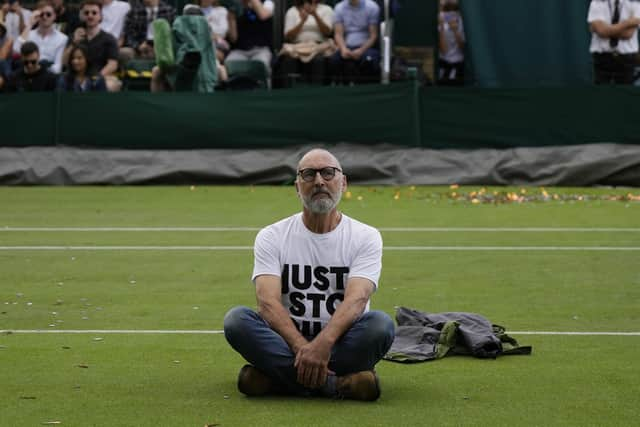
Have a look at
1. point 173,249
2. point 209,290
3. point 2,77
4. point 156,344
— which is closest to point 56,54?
point 2,77

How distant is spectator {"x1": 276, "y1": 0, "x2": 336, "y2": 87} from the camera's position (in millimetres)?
20859

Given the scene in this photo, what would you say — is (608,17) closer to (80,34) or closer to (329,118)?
(329,118)

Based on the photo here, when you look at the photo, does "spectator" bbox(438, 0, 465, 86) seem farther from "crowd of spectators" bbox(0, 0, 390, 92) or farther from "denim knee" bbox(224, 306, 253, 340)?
"denim knee" bbox(224, 306, 253, 340)

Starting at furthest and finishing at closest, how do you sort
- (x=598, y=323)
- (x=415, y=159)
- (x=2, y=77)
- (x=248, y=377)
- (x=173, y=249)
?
(x=2, y=77), (x=415, y=159), (x=173, y=249), (x=598, y=323), (x=248, y=377)

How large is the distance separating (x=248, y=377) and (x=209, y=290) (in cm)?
377

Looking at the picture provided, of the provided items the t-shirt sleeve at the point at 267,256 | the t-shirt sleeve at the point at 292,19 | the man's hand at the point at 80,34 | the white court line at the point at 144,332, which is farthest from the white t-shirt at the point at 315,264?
the man's hand at the point at 80,34

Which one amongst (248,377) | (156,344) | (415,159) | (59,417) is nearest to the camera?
(59,417)

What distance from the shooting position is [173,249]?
12.9 metres

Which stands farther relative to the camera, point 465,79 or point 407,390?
point 465,79

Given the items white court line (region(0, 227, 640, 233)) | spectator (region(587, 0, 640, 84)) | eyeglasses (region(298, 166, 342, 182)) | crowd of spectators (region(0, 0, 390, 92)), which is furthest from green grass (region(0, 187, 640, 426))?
crowd of spectators (region(0, 0, 390, 92))

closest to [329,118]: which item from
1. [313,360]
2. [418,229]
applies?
[418,229]

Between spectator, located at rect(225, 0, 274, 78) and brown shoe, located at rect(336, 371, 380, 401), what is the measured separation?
49.7 ft

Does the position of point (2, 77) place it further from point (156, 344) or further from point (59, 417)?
point (59, 417)

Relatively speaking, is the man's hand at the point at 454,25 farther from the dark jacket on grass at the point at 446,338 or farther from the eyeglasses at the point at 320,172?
the eyeglasses at the point at 320,172
